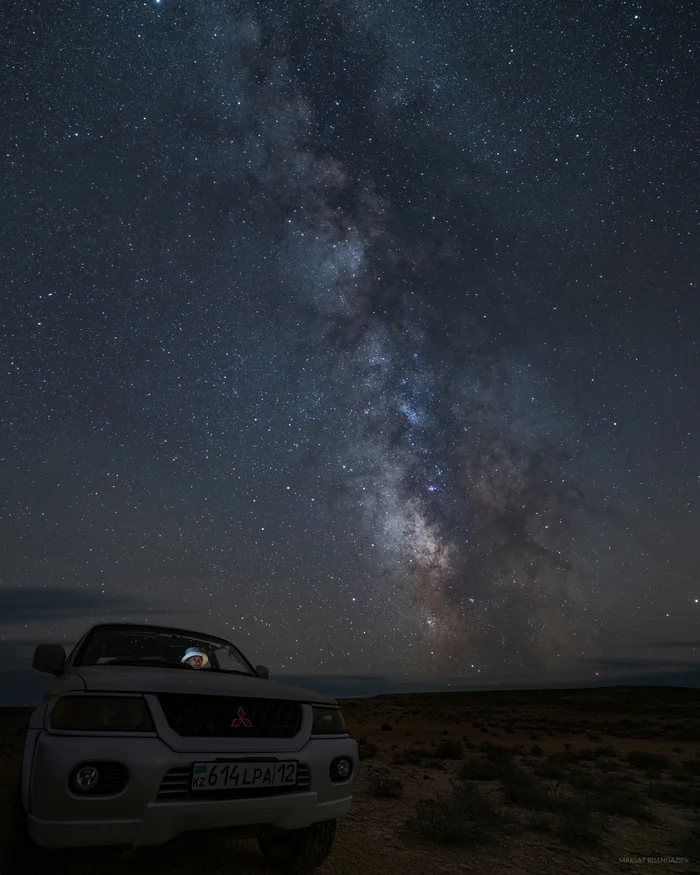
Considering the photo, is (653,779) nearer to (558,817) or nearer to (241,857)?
(558,817)

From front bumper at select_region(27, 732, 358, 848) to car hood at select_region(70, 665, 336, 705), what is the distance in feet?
1.00

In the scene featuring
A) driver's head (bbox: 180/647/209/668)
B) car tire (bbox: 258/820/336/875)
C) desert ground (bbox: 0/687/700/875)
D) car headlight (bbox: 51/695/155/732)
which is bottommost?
desert ground (bbox: 0/687/700/875)

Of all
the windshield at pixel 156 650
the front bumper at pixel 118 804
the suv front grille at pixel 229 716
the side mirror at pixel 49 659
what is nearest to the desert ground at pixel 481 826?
the front bumper at pixel 118 804

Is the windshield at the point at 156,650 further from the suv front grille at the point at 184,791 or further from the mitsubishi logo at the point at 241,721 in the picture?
the suv front grille at the point at 184,791

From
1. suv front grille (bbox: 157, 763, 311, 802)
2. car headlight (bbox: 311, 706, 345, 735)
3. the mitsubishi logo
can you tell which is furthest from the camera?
car headlight (bbox: 311, 706, 345, 735)

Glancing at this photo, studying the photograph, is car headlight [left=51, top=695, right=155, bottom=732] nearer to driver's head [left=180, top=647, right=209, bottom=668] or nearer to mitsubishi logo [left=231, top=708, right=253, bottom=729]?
mitsubishi logo [left=231, top=708, right=253, bottom=729]

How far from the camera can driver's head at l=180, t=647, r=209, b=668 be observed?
4965 mm

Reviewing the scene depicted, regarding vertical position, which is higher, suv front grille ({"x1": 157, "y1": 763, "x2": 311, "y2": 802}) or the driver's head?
the driver's head

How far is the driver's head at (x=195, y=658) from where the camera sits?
496cm

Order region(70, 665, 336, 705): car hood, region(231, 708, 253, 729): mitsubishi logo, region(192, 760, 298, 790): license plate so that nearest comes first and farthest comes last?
1. region(192, 760, 298, 790): license plate
2. region(70, 665, 336, 705): car hood
3. region(231, 708, 253, 729): mitsubishi logo

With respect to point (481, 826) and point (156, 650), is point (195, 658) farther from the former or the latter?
point (481, 826)

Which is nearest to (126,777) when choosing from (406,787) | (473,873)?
(473,873)

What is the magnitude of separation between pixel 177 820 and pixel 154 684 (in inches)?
27.9

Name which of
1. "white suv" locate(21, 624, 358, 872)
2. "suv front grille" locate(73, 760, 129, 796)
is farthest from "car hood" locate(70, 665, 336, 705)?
"suv front grille" locate(73, 760, 129, 796)
